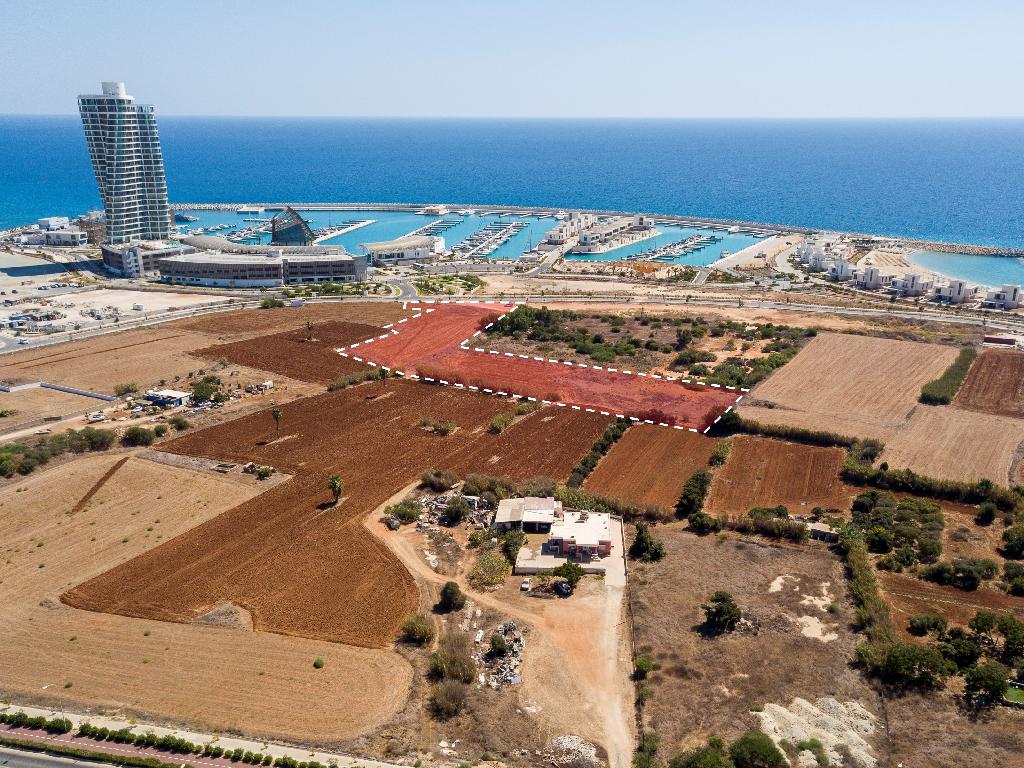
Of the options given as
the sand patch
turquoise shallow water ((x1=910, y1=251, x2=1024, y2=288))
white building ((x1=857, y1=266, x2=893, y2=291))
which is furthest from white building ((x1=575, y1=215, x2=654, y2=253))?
the sand patch

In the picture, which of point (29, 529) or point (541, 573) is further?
point (29, 529)

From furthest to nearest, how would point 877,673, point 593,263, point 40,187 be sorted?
point 40,187
point 593,263
point 877,673

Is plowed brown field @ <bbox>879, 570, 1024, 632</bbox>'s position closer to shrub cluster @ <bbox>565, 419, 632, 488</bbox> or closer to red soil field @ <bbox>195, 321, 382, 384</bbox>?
shrub cluster @ <bbox>565, 419, 632, 488</bbox>

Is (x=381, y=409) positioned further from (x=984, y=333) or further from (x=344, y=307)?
(x=984, y=333)

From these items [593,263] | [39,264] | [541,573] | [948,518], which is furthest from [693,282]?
[39,264]

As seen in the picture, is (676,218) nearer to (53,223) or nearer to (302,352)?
(302,352)

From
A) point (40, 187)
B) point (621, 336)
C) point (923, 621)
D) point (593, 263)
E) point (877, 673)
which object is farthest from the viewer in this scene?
point (40, 187)
